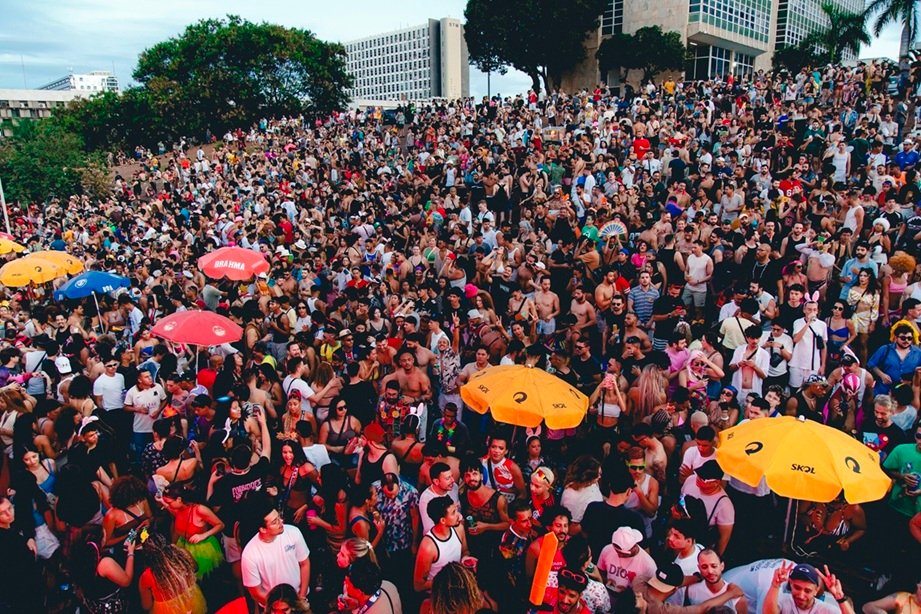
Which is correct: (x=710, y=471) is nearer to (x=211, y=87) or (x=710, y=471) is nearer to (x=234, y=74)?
(x=211, y=87)

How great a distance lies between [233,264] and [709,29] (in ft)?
149

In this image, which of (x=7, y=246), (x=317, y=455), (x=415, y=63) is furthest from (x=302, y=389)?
(x=415, y=63)

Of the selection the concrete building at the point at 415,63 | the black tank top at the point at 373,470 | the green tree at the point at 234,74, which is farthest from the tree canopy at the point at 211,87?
the concrete building at the point at 415,63

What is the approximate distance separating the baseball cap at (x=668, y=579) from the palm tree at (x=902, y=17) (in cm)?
2898

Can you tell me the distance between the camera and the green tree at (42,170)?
2788 centimetres

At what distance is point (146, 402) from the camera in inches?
265

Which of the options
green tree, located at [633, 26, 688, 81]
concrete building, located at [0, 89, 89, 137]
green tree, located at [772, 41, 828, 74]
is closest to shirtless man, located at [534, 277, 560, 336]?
green tree, located at [633, 26, 688, 81]

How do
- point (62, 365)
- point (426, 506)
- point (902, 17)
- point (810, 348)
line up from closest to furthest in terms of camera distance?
1. point (426, 506)
2. point (810, 348)
3. point (62, 365)
4. point (902, 17)

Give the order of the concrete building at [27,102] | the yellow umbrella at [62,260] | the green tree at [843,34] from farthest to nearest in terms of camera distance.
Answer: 1. the concrete building at [27,102]
2. the green tree at [843,34]
3. the yellow umbrella at [62,260]

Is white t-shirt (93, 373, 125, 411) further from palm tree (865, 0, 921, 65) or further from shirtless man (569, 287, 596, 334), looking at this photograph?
palm tree (865, 0, 921, 65)

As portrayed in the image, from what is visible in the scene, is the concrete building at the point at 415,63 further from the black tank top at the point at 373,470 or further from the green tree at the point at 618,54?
the black tank top at the point at 373,470

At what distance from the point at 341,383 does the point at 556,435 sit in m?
2.48

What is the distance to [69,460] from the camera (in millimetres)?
5473

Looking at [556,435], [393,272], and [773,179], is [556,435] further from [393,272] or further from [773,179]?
[773,179]
